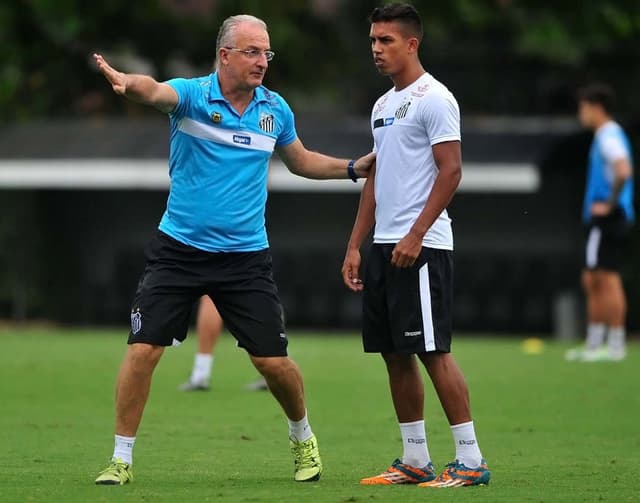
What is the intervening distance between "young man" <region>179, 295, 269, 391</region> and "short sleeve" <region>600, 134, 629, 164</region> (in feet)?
15.0

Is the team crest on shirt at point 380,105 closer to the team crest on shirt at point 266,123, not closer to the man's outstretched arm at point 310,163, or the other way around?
the man's outstretched arm at point 310,163

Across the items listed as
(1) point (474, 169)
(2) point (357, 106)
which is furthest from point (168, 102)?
(2) point (357, 106)

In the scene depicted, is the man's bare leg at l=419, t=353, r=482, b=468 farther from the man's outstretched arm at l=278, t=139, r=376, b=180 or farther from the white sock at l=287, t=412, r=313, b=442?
the man's outstretched arm at l=278, t=139, r=376, b=180

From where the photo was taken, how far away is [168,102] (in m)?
7.09

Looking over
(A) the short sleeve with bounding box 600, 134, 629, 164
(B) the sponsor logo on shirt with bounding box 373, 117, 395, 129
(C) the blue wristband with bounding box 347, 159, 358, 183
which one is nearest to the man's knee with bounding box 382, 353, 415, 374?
(C) the blue wristband with bounding box 347, 159, 358, 183

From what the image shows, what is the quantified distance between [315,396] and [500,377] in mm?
2344

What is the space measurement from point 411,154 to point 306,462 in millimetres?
1633

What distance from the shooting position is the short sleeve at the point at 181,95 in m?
7.21

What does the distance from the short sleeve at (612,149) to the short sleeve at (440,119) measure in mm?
7838

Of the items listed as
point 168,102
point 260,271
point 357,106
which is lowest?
point 260,271

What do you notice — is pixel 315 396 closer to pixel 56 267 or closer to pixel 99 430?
pixel 99 430

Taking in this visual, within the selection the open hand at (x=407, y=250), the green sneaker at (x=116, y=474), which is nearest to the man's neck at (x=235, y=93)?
the open hand at (x=407, y=250)

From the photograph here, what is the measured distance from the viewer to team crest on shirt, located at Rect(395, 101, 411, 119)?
7234 millimetres

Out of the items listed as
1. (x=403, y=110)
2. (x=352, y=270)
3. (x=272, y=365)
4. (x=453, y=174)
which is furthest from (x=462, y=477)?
(x=403, y=110)
